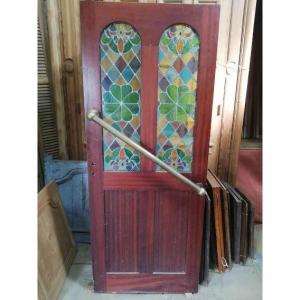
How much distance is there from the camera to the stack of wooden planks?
1742mm

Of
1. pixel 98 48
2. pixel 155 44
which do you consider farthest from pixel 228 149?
pixel 98 48

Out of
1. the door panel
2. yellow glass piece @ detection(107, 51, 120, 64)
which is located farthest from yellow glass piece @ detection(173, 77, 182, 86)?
the door panel

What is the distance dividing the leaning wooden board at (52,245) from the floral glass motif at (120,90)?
517mm

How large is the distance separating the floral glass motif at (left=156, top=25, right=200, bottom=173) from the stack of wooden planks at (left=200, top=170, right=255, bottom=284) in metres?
0.45

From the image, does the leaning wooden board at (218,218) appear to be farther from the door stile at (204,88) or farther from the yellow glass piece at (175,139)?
the yellow glass piece at (175,139)

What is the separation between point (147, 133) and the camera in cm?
136

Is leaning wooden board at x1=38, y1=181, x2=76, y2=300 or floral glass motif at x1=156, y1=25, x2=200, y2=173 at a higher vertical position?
floral glass motif at x1=156, y1=25, x2=200, y2=173

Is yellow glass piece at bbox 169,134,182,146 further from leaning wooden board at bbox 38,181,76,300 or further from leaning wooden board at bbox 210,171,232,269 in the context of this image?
leaning wooden board at bbox 38,181,76,300

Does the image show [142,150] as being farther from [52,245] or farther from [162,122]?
[52,245]

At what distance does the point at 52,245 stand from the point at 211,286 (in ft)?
3.25

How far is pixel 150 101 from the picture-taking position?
133cm

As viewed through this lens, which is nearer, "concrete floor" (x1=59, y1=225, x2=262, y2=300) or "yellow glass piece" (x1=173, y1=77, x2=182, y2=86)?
"yellow glass piece" (x1=173, y1=77, x2=182, y2=86)

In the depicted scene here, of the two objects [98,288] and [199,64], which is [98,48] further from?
[98,288]

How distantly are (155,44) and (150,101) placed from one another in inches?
10.1
